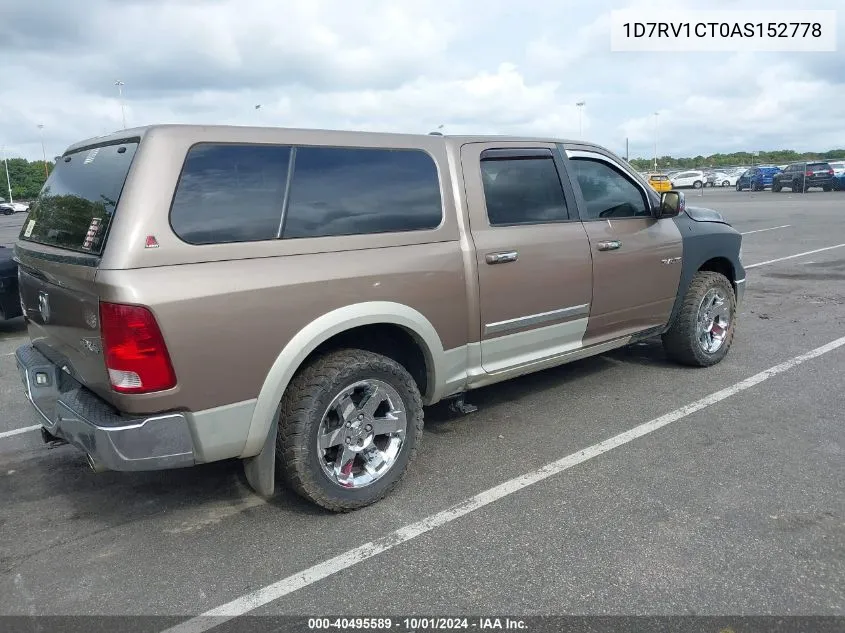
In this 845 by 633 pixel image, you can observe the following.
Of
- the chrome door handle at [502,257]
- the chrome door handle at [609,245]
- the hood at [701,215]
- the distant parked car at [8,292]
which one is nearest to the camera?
the chrome door handle at [502,257]

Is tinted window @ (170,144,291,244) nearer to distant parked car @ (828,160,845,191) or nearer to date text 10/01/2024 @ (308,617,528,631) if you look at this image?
date text 10/01/2024 @ (308,617,528,631)

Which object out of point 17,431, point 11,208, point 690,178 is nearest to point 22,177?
point 11,208

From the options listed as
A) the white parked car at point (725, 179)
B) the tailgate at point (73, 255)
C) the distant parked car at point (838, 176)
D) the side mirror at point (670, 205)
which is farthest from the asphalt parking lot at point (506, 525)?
the white parked car at point (725, 179)

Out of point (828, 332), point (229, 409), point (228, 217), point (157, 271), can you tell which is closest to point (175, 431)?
point (229, 409)

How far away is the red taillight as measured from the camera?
276cm

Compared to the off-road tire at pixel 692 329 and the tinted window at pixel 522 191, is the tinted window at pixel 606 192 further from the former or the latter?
the off-road tire at pixel 692 329

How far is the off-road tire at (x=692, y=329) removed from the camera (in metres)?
5.45

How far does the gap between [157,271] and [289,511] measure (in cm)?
144

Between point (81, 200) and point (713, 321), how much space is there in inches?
188

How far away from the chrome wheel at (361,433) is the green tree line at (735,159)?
69253 mm

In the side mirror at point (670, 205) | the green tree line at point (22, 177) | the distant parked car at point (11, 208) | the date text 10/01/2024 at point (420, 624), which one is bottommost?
the date text 10/01/2024 at point (420, 624)

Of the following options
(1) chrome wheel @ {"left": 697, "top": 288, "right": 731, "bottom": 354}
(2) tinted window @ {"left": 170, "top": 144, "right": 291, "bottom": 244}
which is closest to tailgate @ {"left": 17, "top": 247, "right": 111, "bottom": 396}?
(2) tinted window @ {"left": 170, "top": 144, "right": 291, "bottom": 244}

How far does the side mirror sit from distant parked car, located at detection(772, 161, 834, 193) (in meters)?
35.0

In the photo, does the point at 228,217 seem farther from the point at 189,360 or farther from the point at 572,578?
the point at 572,578
